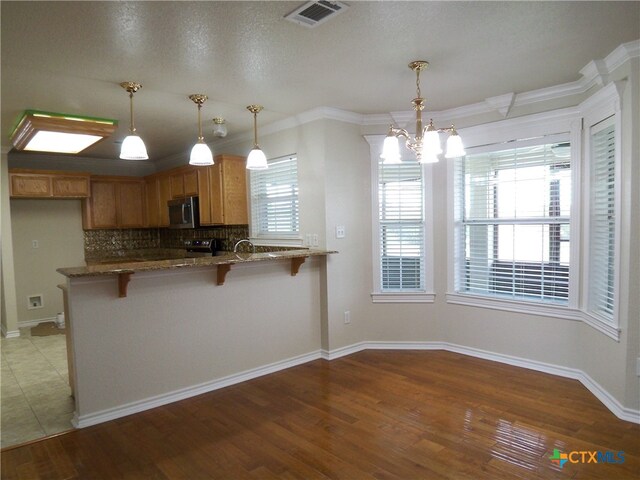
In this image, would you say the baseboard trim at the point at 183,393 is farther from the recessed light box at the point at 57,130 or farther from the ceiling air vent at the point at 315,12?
the ceiling air vent at the point at 315,12

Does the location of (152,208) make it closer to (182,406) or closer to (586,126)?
(182,406)

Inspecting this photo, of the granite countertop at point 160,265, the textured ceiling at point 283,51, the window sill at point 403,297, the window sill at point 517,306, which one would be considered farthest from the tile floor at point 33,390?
the window sill at point 517,306

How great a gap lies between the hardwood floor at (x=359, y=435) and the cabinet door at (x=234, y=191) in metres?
2.08

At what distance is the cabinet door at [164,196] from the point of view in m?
5.93

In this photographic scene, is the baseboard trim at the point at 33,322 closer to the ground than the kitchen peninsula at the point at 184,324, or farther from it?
closer to the ground

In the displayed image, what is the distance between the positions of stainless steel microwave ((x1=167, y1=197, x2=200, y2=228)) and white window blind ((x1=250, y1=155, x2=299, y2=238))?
36.2 inches

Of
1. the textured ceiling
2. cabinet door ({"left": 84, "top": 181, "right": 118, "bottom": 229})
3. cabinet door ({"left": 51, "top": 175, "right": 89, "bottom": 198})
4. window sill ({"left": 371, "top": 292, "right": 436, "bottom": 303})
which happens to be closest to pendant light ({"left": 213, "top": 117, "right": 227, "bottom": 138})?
the textured ceiling

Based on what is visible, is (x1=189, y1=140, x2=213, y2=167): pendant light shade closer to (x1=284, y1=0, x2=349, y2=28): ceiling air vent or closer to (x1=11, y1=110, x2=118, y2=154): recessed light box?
(x1=284, y1=0, x2=349, y2=28): ceiling air vent

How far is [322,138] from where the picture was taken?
13.0 ft

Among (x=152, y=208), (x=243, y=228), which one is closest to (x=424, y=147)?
(x=243, y=228)

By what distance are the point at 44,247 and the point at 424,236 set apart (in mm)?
5369

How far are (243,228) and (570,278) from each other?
3.59 m

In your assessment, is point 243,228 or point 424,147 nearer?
point 424,147

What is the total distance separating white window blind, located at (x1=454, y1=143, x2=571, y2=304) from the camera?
3467mm
